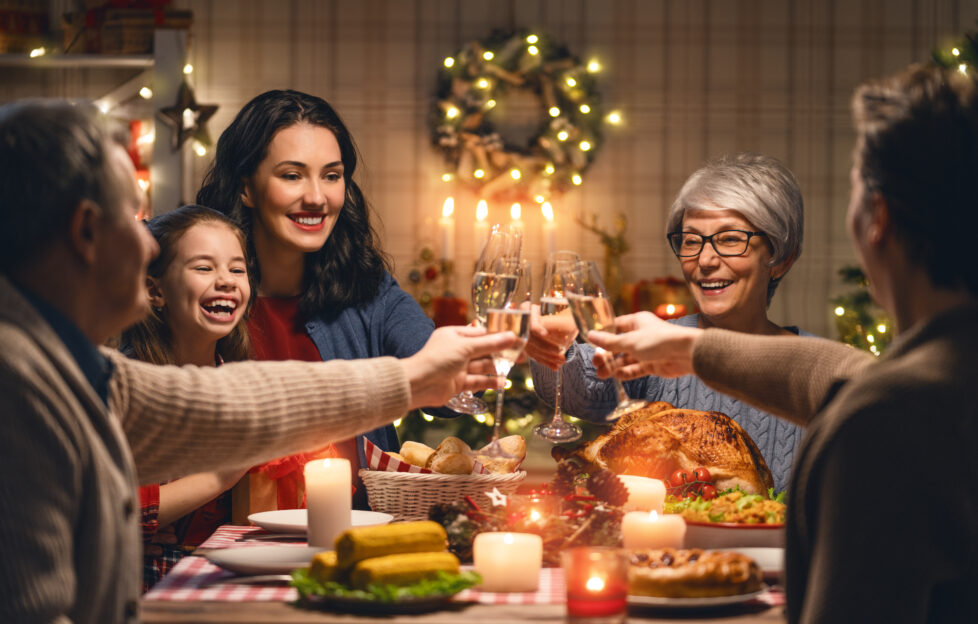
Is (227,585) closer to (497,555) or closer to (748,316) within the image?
(497,555)

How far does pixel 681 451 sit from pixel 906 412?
847 mm

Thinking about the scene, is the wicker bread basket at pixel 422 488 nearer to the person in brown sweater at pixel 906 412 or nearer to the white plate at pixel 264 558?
the white plate at pixel 264 558

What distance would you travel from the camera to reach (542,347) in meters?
2.05

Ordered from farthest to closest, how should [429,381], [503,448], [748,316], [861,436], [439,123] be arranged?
[439,123]
[748,316]
[503,448]
[429,381]
[861,436]

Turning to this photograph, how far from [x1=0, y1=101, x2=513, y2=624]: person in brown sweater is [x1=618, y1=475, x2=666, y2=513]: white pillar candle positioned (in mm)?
741

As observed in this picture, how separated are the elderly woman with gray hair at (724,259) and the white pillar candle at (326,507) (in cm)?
92

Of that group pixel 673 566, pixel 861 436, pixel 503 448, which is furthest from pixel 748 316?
Result: pixel 861 436

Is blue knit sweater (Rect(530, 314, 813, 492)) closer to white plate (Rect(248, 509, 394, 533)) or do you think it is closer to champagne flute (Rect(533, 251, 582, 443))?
champagne flute (Rect(533, 251, 582, 443))

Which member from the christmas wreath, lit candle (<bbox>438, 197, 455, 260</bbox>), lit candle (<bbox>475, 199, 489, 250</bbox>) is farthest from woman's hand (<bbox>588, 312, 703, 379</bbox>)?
the christmas wreath

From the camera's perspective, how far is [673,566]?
130 cm

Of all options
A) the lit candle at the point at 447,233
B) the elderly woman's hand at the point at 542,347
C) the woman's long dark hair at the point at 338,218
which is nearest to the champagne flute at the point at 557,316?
the elderly woman's hand at the point at 542,347

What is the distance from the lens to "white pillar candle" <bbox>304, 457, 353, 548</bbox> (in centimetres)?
159

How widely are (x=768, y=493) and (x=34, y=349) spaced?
4.45 ft

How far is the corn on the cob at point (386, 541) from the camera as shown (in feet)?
4.30
